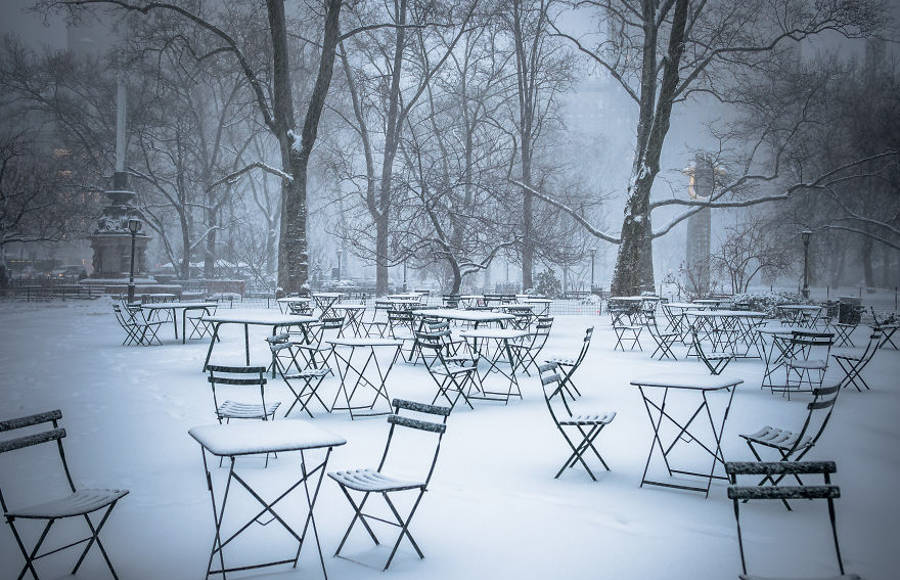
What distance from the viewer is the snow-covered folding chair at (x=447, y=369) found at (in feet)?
26.2

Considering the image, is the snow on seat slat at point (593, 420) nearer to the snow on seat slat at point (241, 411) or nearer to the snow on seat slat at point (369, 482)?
the snow on seat slat at point (369, 482)

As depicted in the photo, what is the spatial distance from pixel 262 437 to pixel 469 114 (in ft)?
97.3

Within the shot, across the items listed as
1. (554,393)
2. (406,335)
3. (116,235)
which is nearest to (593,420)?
(554,393)

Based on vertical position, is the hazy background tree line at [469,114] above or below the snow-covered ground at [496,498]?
above

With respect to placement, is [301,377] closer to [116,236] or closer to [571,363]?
[571,363]

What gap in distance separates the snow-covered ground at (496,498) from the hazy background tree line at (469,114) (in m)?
11.5

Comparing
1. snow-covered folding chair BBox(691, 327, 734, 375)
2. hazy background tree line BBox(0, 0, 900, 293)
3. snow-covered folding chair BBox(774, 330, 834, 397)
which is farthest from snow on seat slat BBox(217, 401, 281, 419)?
hazy background tree line BBox(0, 0, 900, 293)

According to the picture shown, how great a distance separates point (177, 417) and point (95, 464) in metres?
1.87

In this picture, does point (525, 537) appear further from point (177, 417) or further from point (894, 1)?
point (894, 1)

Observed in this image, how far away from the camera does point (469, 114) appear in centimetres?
3192

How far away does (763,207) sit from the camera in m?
52.8

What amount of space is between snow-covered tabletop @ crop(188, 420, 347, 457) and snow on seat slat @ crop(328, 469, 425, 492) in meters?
0.27

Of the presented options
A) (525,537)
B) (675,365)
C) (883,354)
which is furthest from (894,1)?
(525,537)

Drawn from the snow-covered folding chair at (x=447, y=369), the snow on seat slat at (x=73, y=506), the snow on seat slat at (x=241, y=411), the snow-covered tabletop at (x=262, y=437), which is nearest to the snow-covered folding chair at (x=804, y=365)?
the snow-covered folding chair at (x=447, y=369)
